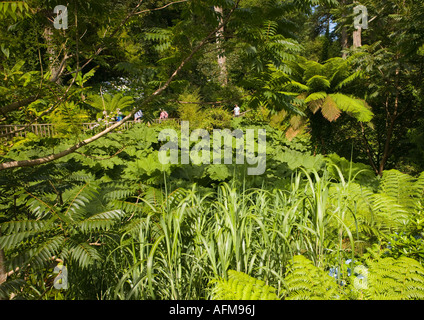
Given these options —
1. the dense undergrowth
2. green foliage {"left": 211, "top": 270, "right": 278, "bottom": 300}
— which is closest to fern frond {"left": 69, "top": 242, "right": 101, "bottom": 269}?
the dense undergrowth

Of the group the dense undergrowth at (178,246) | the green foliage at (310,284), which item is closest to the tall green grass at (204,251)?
the dense undergrowth at (178,246)

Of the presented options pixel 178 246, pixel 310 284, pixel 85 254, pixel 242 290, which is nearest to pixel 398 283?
pixel 310 284

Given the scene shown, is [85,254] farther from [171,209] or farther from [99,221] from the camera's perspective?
[171,209]

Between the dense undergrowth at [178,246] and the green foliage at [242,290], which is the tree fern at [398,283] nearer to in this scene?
the dense undergrowth at [178,246]

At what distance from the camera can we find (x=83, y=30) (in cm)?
174

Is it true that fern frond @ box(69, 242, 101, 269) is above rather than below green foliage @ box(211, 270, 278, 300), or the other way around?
above

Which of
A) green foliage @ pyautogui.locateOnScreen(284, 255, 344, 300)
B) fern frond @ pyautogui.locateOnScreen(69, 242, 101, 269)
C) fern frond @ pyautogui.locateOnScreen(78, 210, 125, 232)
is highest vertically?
fern frond @ pyautogui.locateOnScreen(78, 210, 125, 232)

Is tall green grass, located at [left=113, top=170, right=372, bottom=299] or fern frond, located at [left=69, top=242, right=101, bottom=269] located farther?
tall green grass, located at [left=113, top=170, right=372, bottom=299]

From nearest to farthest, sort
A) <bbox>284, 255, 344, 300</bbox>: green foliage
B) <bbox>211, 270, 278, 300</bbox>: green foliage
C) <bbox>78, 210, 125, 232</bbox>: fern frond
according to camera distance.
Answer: <bbox>211, 270, 278, 300</bbox>: green foliage, <bbox>284, 255, 344, 300</bbox>: green foliage, <bbox>78, 210, 125, 232</bbox>: fern frond

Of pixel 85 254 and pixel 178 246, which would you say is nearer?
pixel 85 254

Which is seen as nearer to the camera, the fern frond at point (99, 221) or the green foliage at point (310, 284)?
the green foliage at point (310, 284)

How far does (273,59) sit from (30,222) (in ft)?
6.03

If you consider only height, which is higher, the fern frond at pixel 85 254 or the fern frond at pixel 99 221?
the fern frond at pixel 99 221

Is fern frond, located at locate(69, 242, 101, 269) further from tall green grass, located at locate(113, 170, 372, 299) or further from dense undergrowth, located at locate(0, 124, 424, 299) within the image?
tall green grass, located at locate(113, 170, 372, 299)
